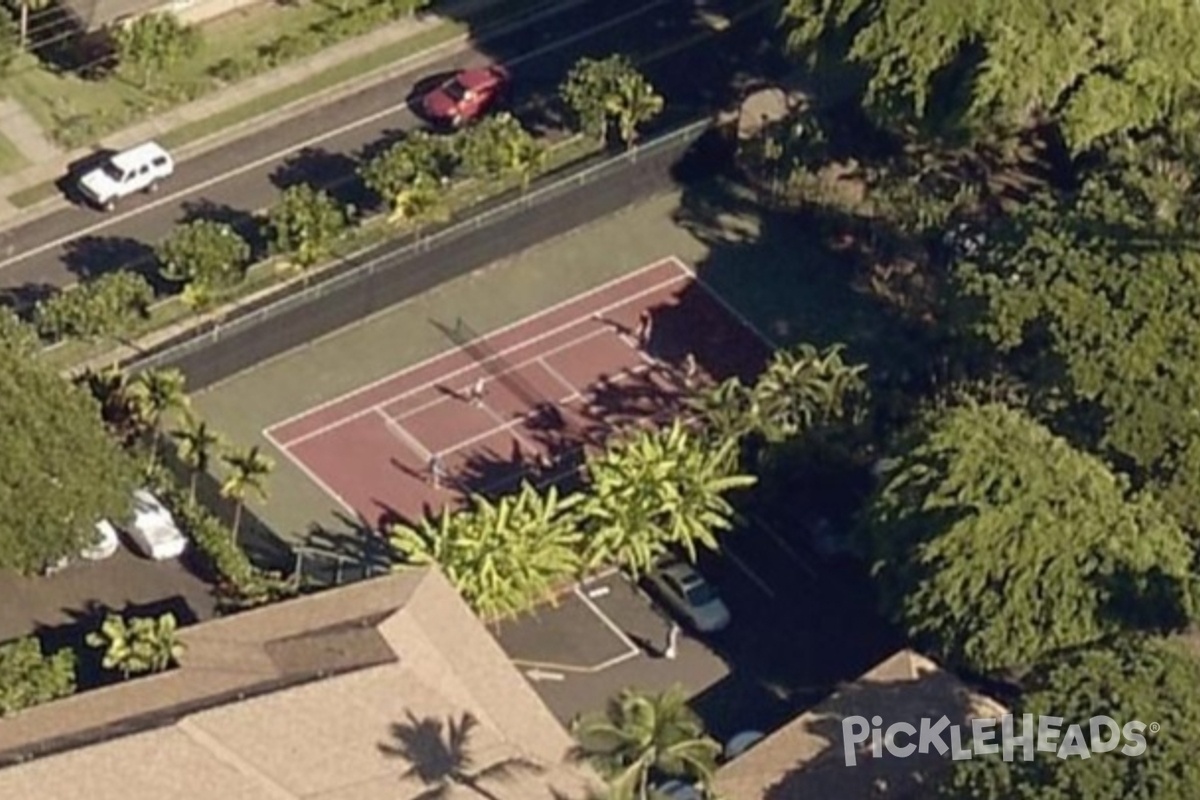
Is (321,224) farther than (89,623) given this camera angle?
Yes

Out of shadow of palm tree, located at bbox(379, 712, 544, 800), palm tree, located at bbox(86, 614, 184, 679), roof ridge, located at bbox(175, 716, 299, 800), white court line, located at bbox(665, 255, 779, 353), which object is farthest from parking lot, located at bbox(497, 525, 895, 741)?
roof ridge, located at bbox(175, 716, 299, 800)

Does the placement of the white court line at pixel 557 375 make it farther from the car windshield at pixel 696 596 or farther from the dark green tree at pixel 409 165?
the car windshield at pixel 696 596

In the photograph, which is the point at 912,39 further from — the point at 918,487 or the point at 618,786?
the point at 618,786

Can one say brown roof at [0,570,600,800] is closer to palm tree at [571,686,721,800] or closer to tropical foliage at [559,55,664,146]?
palm tree at [571,686,721,800]

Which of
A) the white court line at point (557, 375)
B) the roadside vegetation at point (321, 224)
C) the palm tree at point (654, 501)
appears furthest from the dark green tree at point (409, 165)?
the palm tree at point (654, 501)

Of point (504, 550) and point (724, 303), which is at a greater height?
point (504, 550)

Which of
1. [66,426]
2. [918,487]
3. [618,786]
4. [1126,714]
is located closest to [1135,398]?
[918,487]

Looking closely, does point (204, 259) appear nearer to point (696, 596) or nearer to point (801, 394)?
point (801, 394)

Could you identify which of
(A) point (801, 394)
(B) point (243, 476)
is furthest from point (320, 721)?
(A) point (801, 394)
